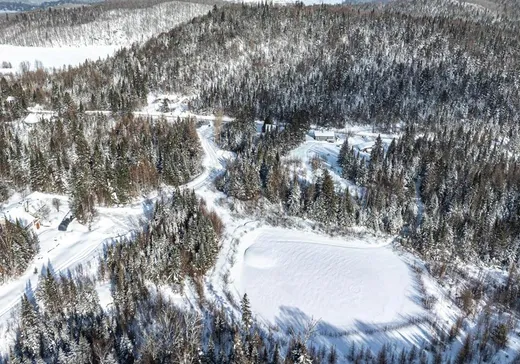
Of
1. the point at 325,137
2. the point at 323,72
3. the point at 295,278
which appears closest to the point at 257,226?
the point at 295,278

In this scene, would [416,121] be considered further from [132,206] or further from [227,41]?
[132,206]

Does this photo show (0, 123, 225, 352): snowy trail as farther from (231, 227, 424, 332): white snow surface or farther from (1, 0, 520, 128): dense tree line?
(1, 0, 520, 128): dense tree line

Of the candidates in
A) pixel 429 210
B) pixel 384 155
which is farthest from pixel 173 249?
pixel 384 155

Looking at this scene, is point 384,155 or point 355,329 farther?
point 384,155

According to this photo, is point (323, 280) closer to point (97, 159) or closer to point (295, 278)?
point (295, 278)

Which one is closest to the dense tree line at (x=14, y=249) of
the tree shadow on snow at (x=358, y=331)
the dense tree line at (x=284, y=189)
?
the tree shadow on snow at (x=358, y=331)

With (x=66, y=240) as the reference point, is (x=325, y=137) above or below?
below
